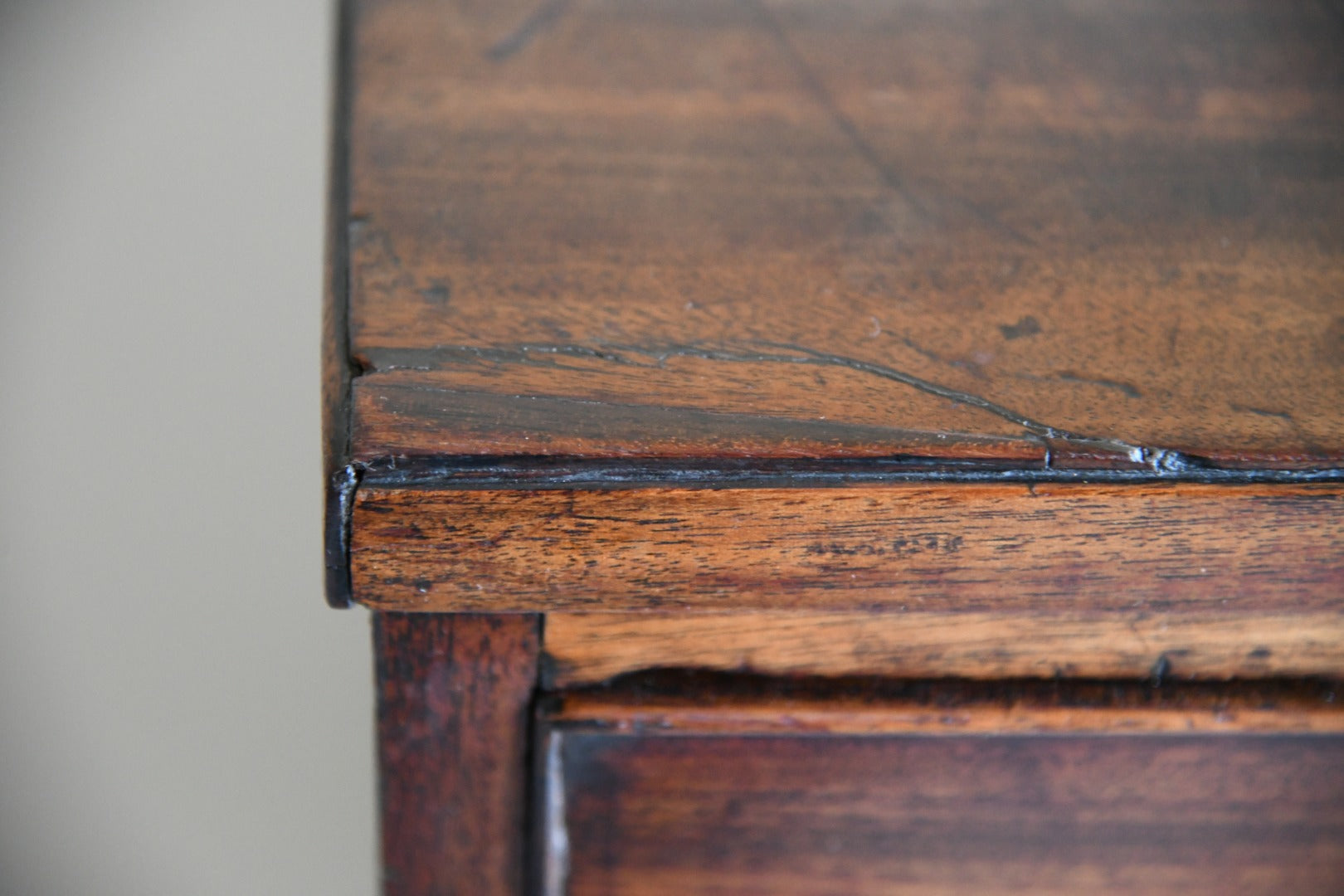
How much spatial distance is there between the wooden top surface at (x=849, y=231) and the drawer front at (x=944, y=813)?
99 mm

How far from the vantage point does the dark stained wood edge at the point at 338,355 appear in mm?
257

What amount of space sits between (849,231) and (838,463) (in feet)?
0.35

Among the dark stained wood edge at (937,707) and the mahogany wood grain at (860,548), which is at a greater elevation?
the mahogany wood grain at (860,548)

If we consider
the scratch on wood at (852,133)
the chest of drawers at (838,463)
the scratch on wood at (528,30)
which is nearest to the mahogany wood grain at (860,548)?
the chest of drawers at (838,463)

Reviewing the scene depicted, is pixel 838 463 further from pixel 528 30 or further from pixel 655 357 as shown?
pixel 528 30

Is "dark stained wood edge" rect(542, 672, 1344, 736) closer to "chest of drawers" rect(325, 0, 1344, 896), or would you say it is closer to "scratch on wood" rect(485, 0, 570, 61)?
"chest of drawers" rect(325, 0, 1344, 896)

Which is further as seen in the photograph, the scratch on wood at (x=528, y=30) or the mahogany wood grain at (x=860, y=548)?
→ the scratch on wood at (x=528, y=30)

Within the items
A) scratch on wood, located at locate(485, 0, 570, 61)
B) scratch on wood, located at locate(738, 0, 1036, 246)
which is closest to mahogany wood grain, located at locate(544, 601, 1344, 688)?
scratch on wood, located at locate(738, 0, 1036, 246)

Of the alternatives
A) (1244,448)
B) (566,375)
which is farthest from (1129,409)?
(566,375)

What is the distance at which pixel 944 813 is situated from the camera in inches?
13.4

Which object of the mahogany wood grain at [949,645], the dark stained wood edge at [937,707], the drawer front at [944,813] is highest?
the mahogany wood grain at [949,645]

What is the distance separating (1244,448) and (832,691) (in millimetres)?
123

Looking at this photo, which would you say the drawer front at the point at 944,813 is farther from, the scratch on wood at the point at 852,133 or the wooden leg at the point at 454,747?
the scratch on wood at the point at 852,133

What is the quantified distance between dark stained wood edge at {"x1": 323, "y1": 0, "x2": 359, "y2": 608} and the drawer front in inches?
3.4
